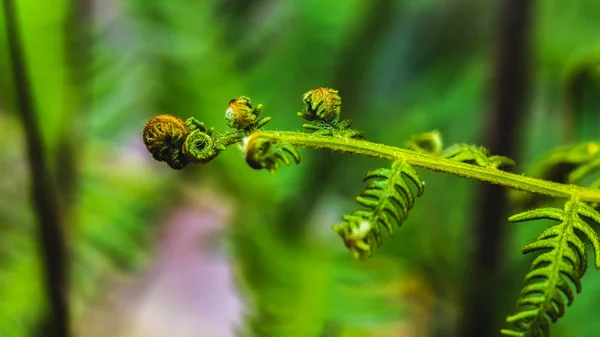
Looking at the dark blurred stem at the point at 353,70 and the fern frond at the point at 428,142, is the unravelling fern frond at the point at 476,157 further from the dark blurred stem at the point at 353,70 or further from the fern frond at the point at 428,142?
the dark blurred stem at the point at 353,70

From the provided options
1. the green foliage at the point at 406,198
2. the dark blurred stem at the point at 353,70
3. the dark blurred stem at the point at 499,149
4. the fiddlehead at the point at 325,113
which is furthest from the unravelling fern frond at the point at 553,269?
the dark blurred stem at the point at 353,70

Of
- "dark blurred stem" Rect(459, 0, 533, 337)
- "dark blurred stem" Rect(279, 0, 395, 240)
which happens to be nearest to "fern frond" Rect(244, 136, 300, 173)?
"dark blurred stem" Rect(459, 0, 533, 337)

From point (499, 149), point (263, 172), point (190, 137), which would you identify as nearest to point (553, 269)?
point (190, 137)

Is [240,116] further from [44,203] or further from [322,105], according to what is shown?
[44,203]

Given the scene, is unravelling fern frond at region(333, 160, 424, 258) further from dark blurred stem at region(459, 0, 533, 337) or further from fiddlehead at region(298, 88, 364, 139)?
dark blurred stem at region(459, 0, 533, 337)

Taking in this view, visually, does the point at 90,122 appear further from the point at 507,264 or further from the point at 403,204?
the point at 403,204

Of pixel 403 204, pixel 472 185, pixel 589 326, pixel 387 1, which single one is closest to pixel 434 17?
pixel 387 1
